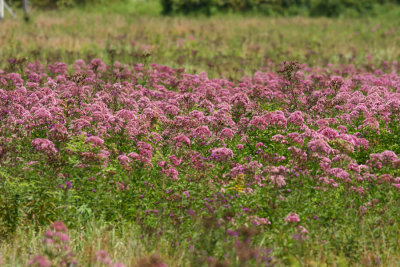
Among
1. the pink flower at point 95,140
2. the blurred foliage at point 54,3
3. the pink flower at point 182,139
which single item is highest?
the pink flower at point 95,140

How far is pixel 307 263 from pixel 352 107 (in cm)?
437

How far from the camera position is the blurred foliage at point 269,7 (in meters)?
35.0

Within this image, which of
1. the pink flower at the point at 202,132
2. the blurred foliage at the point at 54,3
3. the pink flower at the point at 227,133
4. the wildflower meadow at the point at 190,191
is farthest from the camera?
the blurred foliage at the point at 54,3

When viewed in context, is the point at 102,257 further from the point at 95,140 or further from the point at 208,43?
the point at 208,43

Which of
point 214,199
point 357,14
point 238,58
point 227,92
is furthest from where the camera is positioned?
point 357,14

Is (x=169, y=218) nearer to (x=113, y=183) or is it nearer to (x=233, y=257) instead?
(x=113, y=183)

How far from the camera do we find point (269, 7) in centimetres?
3566

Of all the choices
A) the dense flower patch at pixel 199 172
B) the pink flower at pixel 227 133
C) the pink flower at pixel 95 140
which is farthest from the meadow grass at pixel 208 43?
the pink flower at pixel 95 140

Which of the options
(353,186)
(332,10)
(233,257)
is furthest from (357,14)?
(233,257)

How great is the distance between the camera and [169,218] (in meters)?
5.43

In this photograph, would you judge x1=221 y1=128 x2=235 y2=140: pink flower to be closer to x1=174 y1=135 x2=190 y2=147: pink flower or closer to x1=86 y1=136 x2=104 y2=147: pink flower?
x1=174 y1=135 x2=190 y2=147: pink flower

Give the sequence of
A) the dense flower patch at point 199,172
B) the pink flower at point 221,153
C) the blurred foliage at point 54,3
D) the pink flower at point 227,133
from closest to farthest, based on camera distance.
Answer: the dense flower patch at point 199,172 → the pink flower at point 221,153 → the pink flower at point 227,133 → the blurred foliage at point 54,3

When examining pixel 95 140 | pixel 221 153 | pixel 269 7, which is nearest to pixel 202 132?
pixel 221 153

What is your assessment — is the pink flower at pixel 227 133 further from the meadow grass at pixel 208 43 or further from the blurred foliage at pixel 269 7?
the blurred foliage at pixel 269 7
